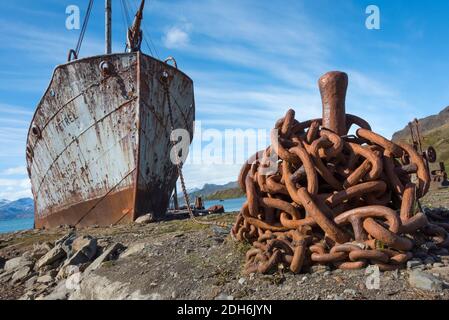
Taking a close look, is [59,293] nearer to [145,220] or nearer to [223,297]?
[223,297]

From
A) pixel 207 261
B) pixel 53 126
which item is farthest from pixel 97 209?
pixel 207 261

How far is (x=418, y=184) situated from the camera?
9.75ft

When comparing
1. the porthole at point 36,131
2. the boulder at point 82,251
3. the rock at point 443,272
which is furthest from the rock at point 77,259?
the porthole at point 36,131

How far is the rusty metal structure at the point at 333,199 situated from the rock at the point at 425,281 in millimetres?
152

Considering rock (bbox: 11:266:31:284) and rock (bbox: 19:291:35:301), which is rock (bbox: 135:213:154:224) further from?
rock (bbox: 19:291:35:301)

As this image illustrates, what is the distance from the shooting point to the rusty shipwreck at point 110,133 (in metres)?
10.4

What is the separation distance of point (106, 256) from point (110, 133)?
273 inches

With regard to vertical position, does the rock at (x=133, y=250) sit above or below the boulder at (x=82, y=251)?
above

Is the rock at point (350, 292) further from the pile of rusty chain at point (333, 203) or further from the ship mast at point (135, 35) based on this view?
the ship mast at point (135, 35)

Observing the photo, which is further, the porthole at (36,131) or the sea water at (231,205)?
the sea water at (231,205)

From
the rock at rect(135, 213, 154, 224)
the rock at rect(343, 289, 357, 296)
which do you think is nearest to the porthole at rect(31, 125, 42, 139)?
the rock at rect(135, 213, 154, 224)

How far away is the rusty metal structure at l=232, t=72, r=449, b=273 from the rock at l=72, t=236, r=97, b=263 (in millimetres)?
2205

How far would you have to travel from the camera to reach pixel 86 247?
4.67 metres

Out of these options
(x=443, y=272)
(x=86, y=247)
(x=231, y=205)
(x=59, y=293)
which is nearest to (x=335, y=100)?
(x=443, y=272)
